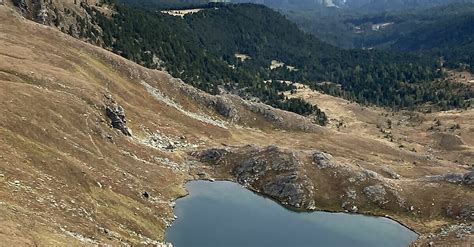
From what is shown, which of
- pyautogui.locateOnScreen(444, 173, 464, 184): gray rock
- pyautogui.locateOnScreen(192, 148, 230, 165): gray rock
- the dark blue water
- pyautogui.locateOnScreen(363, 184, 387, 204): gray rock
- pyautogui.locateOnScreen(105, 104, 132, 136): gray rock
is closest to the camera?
the dark blue water

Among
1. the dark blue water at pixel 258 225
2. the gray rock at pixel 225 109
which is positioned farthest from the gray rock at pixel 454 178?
the gray rock at pixel 225 109

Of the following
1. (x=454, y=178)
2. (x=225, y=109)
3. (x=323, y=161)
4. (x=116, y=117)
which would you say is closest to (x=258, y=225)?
(x=323, y=161)

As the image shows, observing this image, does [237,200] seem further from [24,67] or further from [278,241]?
[24,67]

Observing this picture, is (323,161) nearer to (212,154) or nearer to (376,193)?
(376,193)

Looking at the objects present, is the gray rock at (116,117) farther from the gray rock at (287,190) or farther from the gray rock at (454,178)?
the gray rock at (454,178)

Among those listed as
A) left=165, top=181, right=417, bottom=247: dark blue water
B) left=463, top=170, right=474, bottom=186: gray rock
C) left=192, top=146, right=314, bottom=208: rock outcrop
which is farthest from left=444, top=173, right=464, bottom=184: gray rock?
left=192, top=146, right=314, bottom=208: rock outcrop

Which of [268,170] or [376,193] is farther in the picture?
[268,170]

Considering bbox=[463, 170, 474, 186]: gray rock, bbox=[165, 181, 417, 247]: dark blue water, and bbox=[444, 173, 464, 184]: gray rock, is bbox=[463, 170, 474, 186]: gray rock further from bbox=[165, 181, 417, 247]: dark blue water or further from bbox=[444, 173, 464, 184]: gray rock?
bbox=[165, 181, 417, 247]: dark blue water
